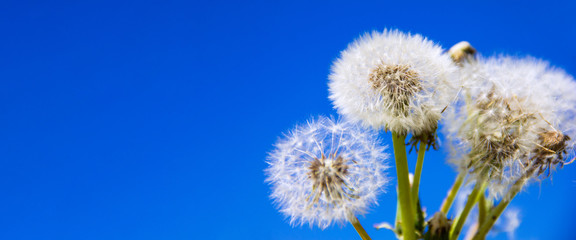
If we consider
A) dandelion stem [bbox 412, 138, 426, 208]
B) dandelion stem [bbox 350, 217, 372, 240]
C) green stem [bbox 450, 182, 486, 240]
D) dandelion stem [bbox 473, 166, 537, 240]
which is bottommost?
dandelion stem [bbox 473, 166, 537, 240]

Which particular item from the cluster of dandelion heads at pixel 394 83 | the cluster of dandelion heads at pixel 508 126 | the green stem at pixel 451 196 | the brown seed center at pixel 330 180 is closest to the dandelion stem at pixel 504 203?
the cluster of dandelion heads at pixel 508 126

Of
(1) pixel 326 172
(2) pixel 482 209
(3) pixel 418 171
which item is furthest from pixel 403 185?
(2) pixel 482 209

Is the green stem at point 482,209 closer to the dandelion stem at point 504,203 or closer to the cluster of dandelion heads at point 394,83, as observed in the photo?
the dandelion stem at point 504,203

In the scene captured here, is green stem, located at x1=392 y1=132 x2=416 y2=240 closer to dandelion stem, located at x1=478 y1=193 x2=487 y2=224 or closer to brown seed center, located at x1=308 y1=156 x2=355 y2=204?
brown seed center, located at x1=308 y1=156 x2=355 y2=204

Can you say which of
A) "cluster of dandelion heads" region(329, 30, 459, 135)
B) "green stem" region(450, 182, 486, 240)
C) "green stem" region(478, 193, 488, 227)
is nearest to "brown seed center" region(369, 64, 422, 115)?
"cluster of dandelion heads" region(329, 30, 459, 135)

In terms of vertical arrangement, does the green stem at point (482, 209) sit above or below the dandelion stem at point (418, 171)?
below

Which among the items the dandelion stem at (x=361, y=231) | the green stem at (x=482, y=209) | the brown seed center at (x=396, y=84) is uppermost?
the brown seed center at (x=396, y=84)

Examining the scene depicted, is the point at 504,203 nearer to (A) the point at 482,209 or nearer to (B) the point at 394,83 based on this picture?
(A) the point at 482,209
